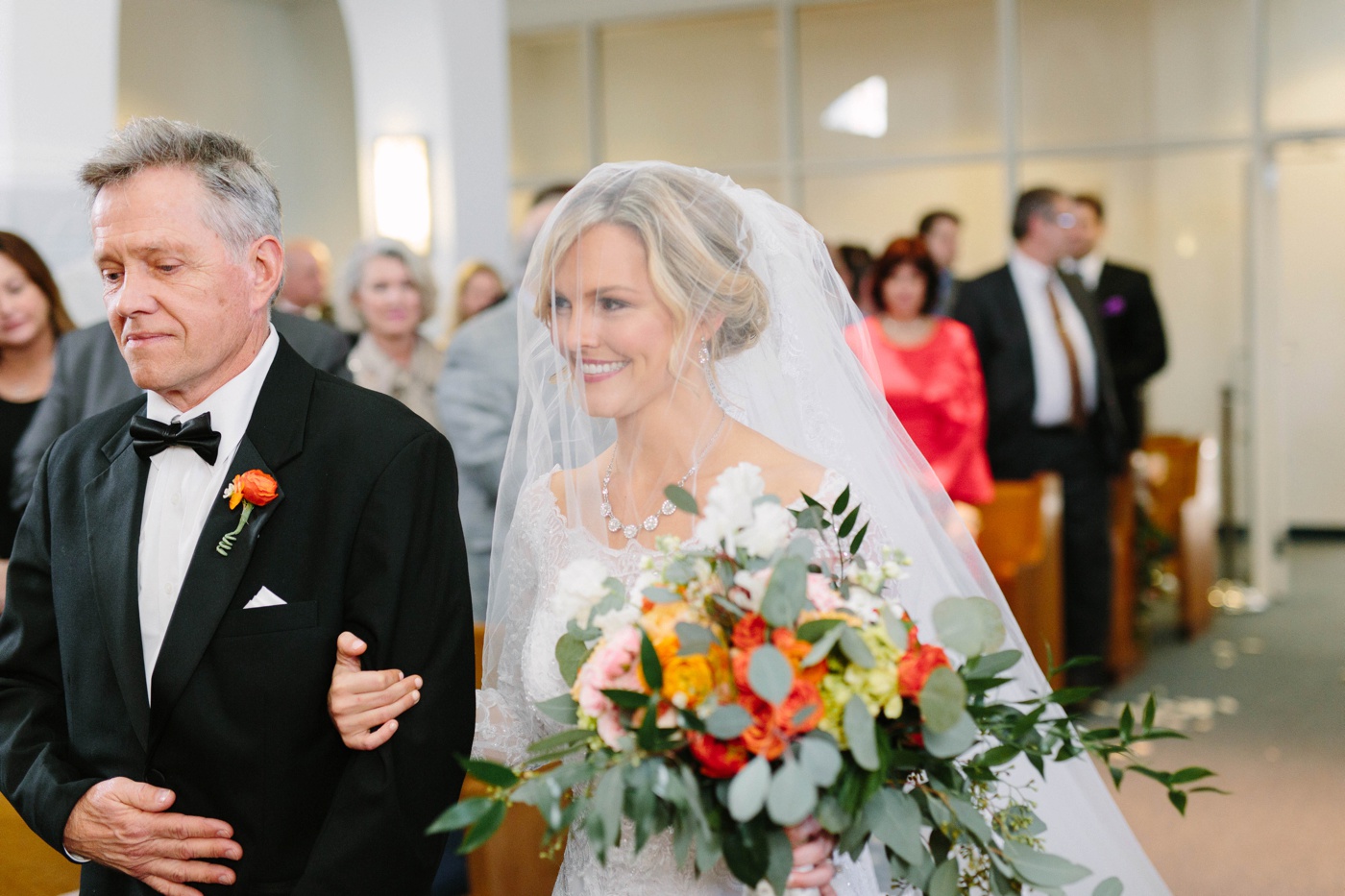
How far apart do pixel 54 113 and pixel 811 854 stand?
4.19 metres

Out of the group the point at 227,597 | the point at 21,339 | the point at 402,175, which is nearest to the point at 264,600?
the point at 227,597

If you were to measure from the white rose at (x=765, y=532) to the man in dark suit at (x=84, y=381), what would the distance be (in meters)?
1.94

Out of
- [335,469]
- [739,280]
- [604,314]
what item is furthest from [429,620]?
[739,280]

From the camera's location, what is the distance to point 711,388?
213cm

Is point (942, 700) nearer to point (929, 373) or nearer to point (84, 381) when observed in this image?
point (84, 381)

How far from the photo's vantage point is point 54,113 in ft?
15.1

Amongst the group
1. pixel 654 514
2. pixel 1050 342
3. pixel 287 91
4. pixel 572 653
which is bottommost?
pixel 572 653

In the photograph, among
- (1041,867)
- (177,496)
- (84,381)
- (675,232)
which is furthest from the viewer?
(84,381)

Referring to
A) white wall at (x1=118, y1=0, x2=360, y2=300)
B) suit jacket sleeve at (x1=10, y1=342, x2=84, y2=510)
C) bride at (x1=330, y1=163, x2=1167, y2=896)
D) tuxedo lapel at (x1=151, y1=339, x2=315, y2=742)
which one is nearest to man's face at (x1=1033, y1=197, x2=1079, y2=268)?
bride at (x1=330, y1=163, x2=1167, y2=896)

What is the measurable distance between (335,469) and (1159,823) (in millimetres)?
3435

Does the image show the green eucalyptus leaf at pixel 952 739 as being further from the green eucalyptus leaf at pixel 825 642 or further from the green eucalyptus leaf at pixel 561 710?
the green eucalyptus leaf at pixel 561 710

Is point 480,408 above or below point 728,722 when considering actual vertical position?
above

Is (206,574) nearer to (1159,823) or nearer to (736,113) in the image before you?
(1159,823)

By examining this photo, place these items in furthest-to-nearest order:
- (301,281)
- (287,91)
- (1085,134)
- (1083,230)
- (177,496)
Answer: (287,91), (1085,134), (301,281), (1083,230), (177,496)
